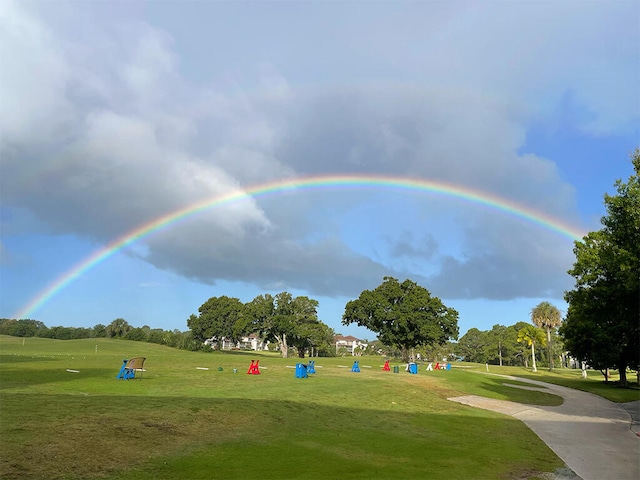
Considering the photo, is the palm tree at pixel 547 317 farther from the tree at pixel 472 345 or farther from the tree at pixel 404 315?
the tree at pixel 472 345

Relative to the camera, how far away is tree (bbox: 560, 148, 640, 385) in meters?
19.2

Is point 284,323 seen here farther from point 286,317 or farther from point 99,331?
point 99,331

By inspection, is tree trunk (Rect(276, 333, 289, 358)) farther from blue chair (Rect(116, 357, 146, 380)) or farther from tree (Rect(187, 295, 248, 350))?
blue chair (Rect(116, 357, 146, 380))

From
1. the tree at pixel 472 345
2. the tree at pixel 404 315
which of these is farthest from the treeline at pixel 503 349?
the tree at pixel 404 315

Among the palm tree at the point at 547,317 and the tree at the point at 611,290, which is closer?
the tree at the point at 611,290

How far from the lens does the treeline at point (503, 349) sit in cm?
12062

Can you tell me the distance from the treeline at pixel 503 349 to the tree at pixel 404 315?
43.8m

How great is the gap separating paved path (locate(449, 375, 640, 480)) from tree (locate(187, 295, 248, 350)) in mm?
75709

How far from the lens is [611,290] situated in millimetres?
24188

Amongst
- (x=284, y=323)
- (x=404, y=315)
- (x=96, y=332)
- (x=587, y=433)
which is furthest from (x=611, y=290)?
(x=96, y=332)

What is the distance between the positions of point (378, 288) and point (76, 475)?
6920 centimetres

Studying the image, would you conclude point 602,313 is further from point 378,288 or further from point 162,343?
point 162,343

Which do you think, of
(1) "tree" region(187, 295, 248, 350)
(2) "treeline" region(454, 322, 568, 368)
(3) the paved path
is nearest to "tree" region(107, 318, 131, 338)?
(1) "tree" region(187, 295, 248, 350)

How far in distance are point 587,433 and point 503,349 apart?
11935 cm
